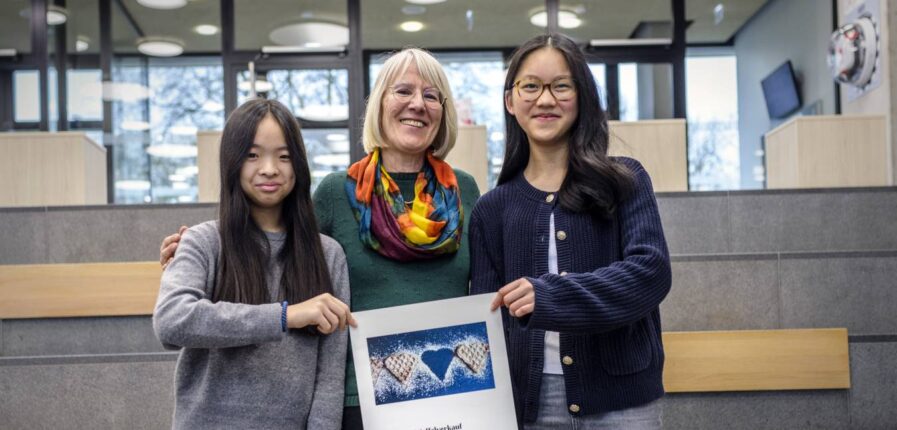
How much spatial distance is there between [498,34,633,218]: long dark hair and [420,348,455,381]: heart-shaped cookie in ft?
1.14

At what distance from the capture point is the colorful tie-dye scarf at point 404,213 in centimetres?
167

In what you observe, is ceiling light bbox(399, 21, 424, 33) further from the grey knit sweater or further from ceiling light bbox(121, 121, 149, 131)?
the grey knit sweater

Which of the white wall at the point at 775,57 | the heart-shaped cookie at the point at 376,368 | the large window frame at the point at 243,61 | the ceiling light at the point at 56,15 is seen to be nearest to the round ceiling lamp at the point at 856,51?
the white wall at the point at 775,57

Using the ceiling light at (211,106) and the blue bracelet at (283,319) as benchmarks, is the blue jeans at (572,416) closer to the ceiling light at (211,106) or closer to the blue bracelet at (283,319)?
the blue bracelet at (283,319)

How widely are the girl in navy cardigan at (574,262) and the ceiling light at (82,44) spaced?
8.18 m

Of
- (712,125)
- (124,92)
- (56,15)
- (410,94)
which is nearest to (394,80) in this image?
(410,94)

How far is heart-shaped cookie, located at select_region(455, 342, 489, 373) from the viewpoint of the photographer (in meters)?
1.47

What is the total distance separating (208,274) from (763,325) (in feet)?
9.66

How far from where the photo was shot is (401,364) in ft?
4.87

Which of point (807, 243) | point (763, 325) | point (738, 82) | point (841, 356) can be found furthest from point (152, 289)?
point (738, 82)

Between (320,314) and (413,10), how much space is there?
8049mm

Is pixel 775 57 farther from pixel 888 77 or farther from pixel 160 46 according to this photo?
pixel 160 46

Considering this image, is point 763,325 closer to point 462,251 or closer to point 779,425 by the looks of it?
point 779,425

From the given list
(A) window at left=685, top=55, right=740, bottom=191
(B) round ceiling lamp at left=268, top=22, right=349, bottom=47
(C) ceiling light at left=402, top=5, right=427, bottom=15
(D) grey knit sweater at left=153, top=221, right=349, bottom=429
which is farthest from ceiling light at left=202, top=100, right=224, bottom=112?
(D) grey knit sweater at left=153, top=221, right=349, bottom=429
